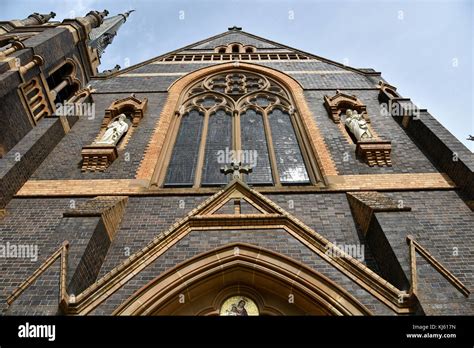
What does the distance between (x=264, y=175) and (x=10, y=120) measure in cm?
945

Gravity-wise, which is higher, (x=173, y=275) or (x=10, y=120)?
(x=10, y=120)

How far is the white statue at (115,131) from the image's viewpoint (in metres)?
8.75

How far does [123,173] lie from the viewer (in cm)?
794

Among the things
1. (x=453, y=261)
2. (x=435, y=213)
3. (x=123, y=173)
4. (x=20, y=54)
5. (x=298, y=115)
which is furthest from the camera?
(x=20, y=54)

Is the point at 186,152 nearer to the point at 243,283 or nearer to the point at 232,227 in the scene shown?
the point at 232,227

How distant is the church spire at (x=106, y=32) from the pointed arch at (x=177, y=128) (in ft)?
51.9

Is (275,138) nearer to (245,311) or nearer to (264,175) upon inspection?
(264,175)

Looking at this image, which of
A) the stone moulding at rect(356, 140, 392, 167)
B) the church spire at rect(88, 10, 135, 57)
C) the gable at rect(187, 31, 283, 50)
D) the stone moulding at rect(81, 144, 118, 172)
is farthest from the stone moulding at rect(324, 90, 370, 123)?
the church spire at rect(88, 10, 135, 57)

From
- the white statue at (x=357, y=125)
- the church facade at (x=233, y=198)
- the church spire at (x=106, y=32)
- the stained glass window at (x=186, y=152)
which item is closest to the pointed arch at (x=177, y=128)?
the church facade at (x=233, y=198)

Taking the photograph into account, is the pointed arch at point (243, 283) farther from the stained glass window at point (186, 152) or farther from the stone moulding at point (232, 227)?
the stained glass window at point (186, 152)

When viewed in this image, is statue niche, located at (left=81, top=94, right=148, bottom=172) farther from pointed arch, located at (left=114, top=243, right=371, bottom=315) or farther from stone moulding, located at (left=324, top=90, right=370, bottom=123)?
stone moulding, located at (left=324, top=90, right=370, bottom=123)

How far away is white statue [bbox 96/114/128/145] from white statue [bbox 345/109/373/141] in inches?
225

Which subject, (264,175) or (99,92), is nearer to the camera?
(264,175)

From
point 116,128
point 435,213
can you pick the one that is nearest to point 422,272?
point 435,213
